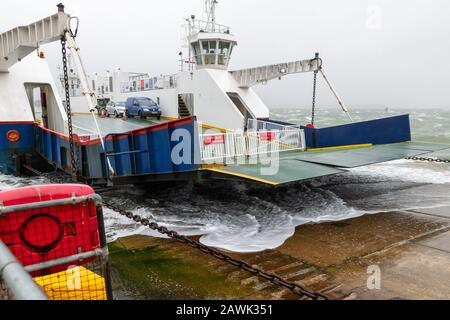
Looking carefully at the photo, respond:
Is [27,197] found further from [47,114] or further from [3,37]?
[47,114]

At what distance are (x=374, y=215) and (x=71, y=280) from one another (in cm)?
712

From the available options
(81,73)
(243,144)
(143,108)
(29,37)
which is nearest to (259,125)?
(243,144)

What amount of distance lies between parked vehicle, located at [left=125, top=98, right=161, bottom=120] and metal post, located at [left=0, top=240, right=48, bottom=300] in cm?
1809

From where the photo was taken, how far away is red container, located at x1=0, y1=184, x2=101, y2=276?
11.3 ft

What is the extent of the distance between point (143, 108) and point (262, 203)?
11636mm

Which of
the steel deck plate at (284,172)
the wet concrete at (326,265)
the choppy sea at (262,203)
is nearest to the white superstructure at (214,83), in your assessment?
the choppy sea at (262,203)

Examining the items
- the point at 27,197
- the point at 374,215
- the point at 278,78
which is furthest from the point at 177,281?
the point at 278,78

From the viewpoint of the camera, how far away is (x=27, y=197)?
12.1 feet

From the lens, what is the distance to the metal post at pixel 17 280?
1.39 meters

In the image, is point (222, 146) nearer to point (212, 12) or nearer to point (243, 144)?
point (243, 144)

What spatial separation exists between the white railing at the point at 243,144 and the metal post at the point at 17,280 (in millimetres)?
6948

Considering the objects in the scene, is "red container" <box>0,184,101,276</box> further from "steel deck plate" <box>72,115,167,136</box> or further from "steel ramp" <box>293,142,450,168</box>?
"steel deck plate" <box>72,115,167,136</box>

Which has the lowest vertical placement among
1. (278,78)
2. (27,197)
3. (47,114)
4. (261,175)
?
(261,175)
